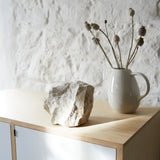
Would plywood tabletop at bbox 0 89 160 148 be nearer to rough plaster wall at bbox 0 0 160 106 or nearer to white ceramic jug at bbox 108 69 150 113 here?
white ceramic jug at bbox 108 69 150 113

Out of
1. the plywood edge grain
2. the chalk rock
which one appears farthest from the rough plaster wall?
the plywood edge grain

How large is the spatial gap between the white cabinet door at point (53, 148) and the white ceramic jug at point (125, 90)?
0.31 metres

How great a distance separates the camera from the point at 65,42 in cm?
155

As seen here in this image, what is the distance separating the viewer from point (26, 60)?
176cm

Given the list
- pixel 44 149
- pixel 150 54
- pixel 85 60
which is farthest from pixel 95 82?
pixel 44 149

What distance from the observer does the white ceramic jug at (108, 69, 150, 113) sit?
1.09m

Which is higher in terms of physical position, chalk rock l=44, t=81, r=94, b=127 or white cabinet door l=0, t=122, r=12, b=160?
chalk rock l=44, t=81, r=94, b=127

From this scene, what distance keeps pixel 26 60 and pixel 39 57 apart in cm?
14

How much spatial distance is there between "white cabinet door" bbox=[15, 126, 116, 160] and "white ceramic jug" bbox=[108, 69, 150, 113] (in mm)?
315

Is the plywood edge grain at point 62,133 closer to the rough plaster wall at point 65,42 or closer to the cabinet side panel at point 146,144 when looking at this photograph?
the cabinet side panel at point 146,144

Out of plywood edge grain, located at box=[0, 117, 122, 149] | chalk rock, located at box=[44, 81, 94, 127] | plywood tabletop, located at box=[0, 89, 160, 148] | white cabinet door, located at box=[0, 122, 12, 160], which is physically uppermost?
chalk rock, located at box=[44, 81, 94, 127]

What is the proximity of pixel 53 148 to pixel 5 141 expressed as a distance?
12.1 inches

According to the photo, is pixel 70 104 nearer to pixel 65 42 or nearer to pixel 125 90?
pixel 125 90

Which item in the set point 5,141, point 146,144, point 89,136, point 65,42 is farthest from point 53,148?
point 65,42
